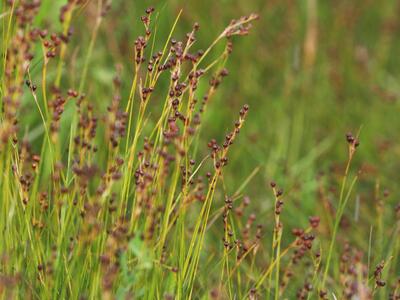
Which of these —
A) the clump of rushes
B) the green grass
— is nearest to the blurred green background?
the green grass

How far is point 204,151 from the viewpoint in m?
4.44

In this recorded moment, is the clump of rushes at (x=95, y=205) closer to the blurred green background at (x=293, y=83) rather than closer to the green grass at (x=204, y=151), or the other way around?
the green grass at (x=204, y=151)

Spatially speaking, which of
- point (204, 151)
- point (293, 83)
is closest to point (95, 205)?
point (204, 151)

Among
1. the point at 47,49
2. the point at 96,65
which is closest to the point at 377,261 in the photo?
the point at 47,49

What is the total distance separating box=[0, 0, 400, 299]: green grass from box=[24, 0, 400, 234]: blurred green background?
1cm

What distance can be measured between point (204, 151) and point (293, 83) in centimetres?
76

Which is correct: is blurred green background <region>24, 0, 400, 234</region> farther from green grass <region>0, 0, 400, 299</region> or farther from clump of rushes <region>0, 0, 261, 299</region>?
clump of rushes <region>0, 0, 261, 299</region>

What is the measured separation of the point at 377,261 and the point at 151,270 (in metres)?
0.88

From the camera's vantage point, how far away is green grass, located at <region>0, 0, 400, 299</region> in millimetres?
2490

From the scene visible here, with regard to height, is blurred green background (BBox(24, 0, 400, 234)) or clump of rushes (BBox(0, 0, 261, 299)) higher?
blurred green background (BBox(24, 0, 400, 234))

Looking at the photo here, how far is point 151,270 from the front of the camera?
2594 millimetres

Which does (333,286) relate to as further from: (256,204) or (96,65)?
(96,65)

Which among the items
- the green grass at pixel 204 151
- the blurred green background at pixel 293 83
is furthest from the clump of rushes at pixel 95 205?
the blurred green background at pixel 293 83

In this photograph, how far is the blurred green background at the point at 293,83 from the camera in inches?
172
